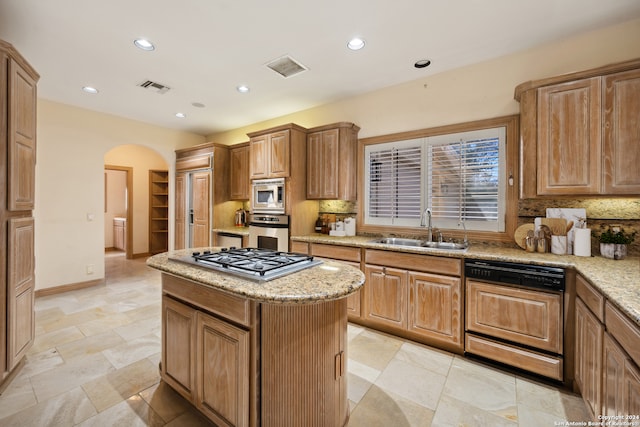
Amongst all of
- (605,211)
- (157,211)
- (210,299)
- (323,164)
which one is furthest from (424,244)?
(157,211)

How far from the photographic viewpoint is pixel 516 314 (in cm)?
216

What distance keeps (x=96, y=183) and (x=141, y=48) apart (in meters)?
2.85

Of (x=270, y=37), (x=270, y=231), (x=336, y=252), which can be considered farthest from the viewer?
(x=270, y=231)

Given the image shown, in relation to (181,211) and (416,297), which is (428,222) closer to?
(416,297)

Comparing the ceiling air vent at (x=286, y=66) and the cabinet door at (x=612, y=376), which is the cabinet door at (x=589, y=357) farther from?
the ceiling air vent at (x=286, y=66)

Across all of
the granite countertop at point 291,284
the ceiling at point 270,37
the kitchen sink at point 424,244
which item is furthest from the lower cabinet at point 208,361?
the ceiling at point 270,37

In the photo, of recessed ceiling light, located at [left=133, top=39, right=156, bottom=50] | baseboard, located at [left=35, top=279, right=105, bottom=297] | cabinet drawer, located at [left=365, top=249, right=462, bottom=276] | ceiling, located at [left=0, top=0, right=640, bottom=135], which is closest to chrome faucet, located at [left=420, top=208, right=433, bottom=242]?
cabinet drawer, located at [left=365, top=249, right=462, bottom=276]

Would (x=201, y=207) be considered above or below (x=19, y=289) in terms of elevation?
above

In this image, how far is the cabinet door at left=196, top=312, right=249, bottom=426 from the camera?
136 centimetres

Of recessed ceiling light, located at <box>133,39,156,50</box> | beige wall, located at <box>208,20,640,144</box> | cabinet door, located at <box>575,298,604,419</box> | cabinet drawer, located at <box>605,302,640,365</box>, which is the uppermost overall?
recessed ceiling light, located at <box>133,39,156,50</box>

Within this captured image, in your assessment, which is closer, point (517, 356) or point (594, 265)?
point (594, 265)

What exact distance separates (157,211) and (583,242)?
26.9 ft

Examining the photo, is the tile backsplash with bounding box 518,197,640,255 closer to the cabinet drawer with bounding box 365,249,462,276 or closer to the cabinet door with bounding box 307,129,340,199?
the cabinet drawer with bounding box 365,249,462,276

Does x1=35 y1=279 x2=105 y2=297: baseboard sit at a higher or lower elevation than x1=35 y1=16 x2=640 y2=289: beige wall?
lower
